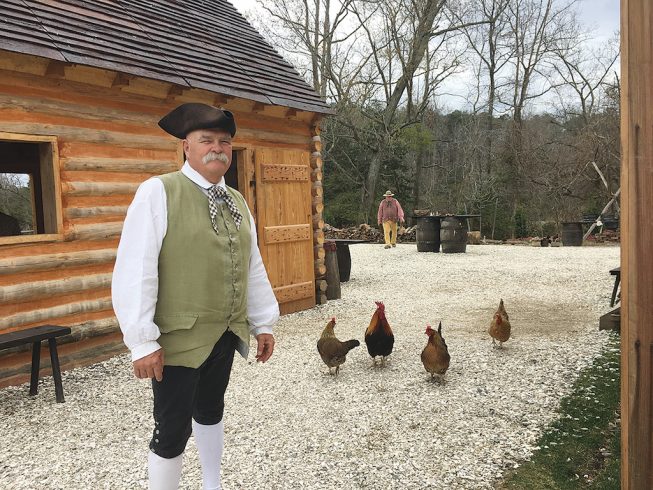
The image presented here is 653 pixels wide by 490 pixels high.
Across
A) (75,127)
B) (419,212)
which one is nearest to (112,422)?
(75,127)

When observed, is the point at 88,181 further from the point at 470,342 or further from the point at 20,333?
the point at 470,342

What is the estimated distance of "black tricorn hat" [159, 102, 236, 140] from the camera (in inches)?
94.5

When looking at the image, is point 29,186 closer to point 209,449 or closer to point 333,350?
point 333,350

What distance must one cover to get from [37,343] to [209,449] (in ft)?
9.93

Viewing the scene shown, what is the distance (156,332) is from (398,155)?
83.9 ft

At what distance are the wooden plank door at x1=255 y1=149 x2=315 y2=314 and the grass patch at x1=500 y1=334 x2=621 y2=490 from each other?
182 inches

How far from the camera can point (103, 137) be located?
6043 millimetres

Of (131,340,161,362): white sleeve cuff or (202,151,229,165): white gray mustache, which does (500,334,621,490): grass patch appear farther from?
(202,151,229,165): white gray mustache

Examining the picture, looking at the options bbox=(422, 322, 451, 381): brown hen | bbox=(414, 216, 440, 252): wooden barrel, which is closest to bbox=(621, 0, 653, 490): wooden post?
bbox=(422, 322, 451, 381): brown hen

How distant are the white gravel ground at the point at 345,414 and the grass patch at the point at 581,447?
4.8 inches

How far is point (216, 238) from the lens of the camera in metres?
2.47

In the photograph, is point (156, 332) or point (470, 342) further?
point (470, 342)

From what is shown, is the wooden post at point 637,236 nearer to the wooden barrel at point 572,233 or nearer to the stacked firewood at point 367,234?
the wooden barrel at point 572,233

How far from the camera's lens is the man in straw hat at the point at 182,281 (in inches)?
88.2
